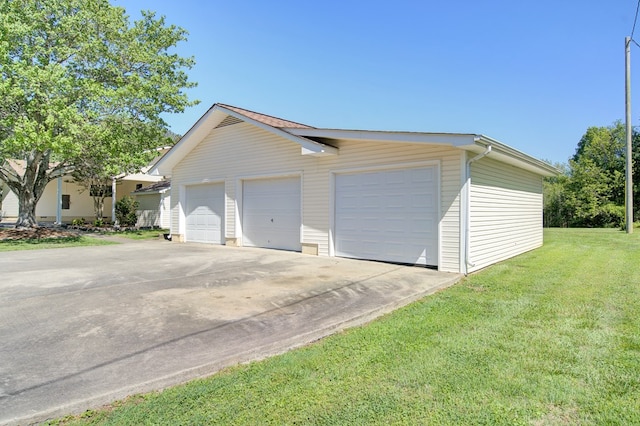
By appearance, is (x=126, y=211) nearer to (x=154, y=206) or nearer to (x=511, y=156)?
(x=154, y=206)

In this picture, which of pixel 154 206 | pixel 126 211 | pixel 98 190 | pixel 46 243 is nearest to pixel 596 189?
pixel 154 206

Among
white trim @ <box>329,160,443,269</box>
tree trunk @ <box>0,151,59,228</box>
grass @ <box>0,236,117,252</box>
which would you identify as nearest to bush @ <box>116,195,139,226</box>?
tree trunk @ <box>0,151,59,228</box>

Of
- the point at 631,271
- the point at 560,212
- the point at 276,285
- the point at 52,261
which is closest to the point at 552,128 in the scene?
the point at 560,212

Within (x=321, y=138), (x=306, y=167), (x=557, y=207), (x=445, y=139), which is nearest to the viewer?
(x=445, y=139)

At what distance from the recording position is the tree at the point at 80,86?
38.4ft

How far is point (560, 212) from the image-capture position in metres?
27.7

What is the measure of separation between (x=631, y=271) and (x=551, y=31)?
8.90 metres

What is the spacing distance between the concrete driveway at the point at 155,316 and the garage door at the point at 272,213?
240cm

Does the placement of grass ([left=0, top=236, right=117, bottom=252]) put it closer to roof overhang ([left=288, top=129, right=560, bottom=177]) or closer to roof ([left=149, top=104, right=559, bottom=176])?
roof ([left=149, top=104, right=559, bottom=176])

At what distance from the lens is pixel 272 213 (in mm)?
11000

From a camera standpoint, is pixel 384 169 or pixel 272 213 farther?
pixel 272 213

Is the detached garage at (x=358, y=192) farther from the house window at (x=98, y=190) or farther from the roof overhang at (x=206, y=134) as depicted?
the house window at (x=98, y=190)

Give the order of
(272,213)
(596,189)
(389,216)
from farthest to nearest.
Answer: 1. (596,189)
2. (272,213)
3. (389,216)

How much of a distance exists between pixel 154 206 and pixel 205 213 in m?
11.0
